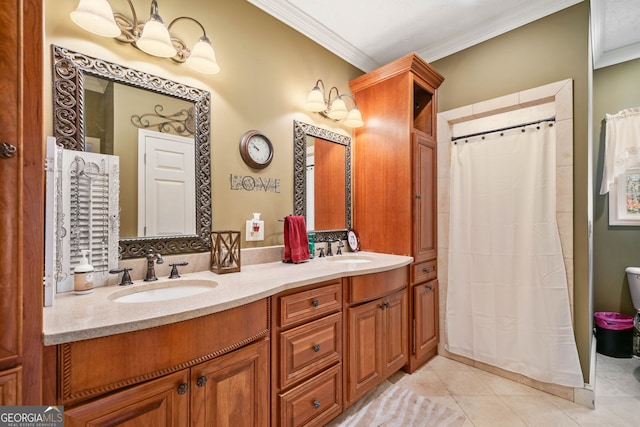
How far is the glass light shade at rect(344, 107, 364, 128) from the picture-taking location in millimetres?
2232

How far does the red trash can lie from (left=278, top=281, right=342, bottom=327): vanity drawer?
2530mm

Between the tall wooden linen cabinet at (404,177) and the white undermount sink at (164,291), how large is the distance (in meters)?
1.42

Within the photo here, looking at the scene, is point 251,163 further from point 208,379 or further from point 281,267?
point 208,379

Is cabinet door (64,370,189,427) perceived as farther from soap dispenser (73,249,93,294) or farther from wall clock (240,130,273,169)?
wall clock (240,130,273,169)

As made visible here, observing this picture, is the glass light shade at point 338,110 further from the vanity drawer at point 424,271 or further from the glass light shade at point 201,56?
the vanity drawer at point 424,271

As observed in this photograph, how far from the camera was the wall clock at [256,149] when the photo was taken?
172 cm

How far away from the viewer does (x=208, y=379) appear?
0.99 metres

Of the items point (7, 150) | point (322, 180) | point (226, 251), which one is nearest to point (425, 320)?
point (322, 180)

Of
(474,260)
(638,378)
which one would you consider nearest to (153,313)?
(474,260)

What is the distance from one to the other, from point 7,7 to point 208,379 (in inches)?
46.7

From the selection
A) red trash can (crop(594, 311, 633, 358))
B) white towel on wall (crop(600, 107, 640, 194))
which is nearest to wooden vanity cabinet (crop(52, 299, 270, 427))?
red trash can (crop(594, 311, 633, 358))

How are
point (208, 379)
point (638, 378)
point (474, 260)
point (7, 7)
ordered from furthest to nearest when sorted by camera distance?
point (474, 260) < point (638, 378) < point (208, 379) < point (7, 7)

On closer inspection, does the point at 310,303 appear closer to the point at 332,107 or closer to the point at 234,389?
the point at 234,389

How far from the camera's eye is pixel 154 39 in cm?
128
